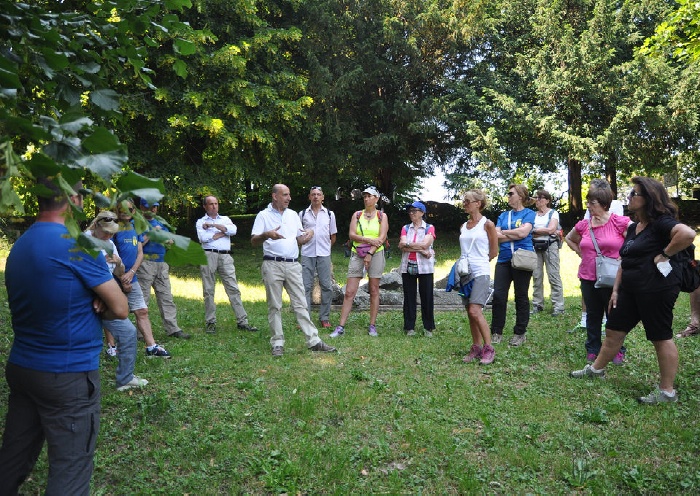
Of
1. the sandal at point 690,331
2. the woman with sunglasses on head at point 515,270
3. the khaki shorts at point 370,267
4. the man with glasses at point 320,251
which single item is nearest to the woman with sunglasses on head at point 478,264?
the woman with sunglasses on head at point 515,270

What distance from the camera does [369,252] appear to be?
8.23 metres

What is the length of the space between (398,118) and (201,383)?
54.1ft

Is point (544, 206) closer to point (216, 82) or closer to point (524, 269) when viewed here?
point (524, 269)

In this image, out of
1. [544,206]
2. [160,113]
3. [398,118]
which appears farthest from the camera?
[398,118]

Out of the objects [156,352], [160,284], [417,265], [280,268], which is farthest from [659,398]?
[160,284]

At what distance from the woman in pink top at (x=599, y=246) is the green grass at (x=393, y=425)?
1.34ft

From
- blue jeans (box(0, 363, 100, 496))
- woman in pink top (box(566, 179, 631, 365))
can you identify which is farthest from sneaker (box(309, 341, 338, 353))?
blue jeans (box(0, 363, 100, 496))

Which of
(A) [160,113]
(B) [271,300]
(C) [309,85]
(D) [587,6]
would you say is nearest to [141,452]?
(B) [271,300]

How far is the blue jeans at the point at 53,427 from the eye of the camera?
9.37 ft

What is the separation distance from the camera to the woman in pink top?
249 inches

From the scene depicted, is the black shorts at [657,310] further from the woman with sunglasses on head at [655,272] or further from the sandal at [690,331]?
the sandal at [690,331]

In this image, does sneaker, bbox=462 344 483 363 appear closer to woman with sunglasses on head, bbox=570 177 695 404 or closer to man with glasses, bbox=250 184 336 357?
man with glasses, bbox=250 184 336 357

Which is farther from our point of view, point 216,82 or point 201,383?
point 216,82

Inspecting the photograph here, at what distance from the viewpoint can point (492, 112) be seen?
21016 mm
